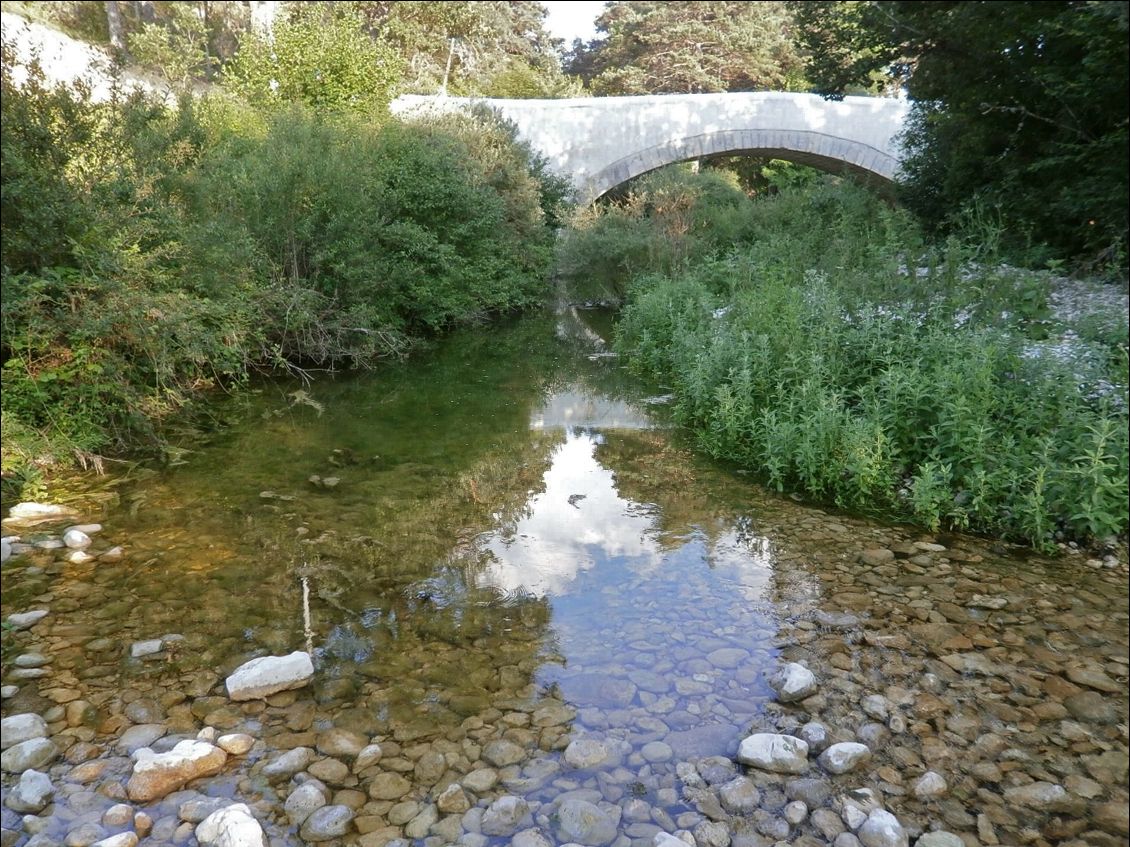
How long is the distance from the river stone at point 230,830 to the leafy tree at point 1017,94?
7.56 m

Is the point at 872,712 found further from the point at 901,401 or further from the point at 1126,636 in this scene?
the point at 901,401

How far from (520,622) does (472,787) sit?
123cm

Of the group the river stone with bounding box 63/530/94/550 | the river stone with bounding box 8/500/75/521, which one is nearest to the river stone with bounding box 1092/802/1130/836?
the river stone with bounding box 63/530/94/550

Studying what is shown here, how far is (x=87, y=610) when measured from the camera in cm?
393

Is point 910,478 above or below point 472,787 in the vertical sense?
above

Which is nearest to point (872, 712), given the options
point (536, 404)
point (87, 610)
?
point (87, 610)

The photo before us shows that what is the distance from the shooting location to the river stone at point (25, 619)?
374 centimetres

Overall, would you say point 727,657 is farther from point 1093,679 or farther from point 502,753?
point 1093,679

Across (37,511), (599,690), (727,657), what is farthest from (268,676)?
(37,511)

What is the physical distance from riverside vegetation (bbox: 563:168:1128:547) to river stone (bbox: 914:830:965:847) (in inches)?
101

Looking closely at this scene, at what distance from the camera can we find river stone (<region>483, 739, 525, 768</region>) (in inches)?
114

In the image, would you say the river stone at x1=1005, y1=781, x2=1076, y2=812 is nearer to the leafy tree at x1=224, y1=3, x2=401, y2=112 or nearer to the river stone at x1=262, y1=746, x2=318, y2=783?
the river stone at x1=262, y1=746, x2=318, y2=783

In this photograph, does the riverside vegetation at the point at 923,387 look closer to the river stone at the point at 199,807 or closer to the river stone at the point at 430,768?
the river stone at the point at 430,768

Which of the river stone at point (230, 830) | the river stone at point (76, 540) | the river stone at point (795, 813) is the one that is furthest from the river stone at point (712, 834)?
the river stone at point (76, 540)
